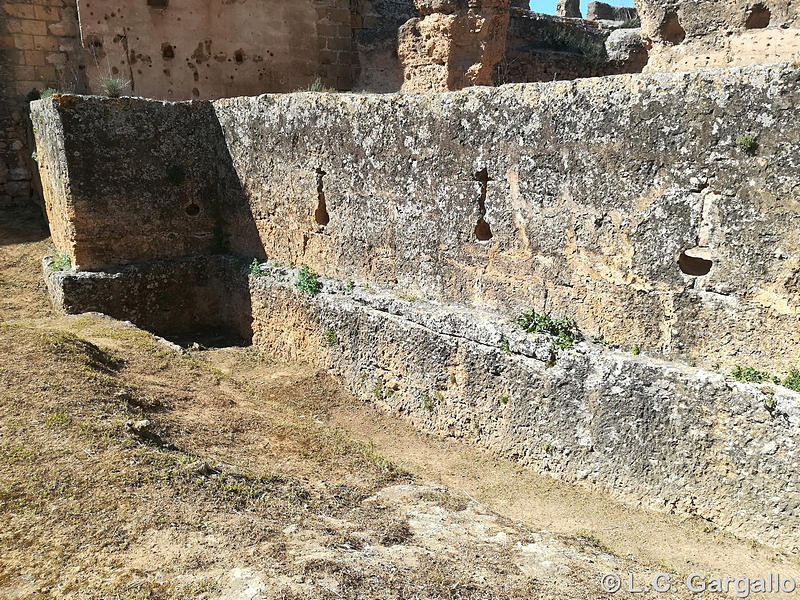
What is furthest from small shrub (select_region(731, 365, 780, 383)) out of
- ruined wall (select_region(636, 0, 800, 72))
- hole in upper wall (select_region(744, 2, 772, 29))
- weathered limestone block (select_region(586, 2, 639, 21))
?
weathered limestone block (select_region(586, 2, 639, 21))

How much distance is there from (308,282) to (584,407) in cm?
322

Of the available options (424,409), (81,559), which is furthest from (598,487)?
(81,559)

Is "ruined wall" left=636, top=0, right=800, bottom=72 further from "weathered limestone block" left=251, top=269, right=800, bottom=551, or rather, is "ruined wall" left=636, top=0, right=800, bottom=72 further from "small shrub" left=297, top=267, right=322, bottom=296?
"small shrub" left=297, top=267, right=322, bottom=296

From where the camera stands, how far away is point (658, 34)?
21.4 ft

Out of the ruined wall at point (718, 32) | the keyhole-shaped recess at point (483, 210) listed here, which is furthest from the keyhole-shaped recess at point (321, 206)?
the ruined wall at point (718, 32)

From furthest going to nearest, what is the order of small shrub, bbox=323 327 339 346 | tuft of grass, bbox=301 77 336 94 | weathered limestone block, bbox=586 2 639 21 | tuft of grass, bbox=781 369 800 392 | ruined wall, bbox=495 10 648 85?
weathered limestone block, bbox=586 2 639 21 → ruined wall, bbox=495 10 648 85 → tuft of grass, bbox=301 77 336 94 → small shrub, bbox=323 327 339 346 → tuft of grass, bbox=781 369 800 392

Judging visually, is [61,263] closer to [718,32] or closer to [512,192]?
[512,192]

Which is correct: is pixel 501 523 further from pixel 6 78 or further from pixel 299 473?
pixel 6 78

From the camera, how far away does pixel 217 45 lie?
426 inches

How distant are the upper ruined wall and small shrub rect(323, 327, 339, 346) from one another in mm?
550

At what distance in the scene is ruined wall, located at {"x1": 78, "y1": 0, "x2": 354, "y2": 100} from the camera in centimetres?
998

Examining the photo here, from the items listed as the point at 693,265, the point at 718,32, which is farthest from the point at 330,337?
Result: the point at 718,32

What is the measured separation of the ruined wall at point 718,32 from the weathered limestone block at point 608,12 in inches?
430

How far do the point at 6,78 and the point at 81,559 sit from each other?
942 centimetres
